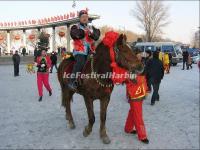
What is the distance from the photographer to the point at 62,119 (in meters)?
8.86

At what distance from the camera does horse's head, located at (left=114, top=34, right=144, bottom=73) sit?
617 cm

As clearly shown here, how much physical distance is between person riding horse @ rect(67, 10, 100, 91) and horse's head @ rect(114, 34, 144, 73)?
3.43 ft

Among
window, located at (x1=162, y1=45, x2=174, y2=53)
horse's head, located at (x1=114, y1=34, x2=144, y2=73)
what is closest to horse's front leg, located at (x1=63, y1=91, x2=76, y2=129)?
horse's head, located at (x1=114, y1=34, x2=144, y2=73)

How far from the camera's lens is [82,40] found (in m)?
7.45

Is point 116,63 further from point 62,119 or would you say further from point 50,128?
point 62,119

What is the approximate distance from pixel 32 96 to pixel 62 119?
4.95 m

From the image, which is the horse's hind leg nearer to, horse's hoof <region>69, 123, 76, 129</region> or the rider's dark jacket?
horse's hoof <region>69, 123, 76, 129</region>

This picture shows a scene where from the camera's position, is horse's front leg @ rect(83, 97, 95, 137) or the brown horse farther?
horse's front leg @ rect(83, 97, 95, 137)

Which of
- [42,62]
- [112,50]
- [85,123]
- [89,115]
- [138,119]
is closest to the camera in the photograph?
[112,50]

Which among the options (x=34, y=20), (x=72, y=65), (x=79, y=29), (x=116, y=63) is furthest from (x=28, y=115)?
(x=34, y=20)

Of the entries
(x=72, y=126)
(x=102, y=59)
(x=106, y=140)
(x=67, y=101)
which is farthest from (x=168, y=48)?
(x=106, y=140)

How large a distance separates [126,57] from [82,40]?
1.59 meters

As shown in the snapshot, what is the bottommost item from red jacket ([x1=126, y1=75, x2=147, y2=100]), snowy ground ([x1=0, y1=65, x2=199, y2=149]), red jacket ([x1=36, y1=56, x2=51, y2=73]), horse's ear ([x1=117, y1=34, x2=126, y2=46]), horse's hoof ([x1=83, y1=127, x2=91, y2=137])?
snowy ground ([x1=0, y1=65, x2=199, y2=149])

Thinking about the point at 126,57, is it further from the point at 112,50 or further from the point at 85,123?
the point at 85,123
